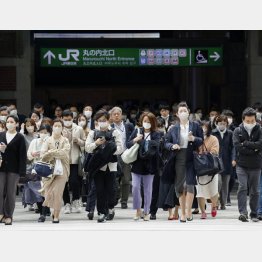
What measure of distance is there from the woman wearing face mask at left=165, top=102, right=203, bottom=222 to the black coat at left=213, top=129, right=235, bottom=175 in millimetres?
2736

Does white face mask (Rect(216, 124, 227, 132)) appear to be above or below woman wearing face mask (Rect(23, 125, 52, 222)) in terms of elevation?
above

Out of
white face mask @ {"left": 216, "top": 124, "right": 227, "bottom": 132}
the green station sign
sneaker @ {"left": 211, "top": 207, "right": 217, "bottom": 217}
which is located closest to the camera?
sneaker @ {"left": 211, "top": 207, "right": 217, "bottom": 217}

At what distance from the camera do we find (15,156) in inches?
650

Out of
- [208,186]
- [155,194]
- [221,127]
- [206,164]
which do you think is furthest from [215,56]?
[206,164]

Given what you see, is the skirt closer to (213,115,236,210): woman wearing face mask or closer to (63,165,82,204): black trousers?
(63,165,82,204): black trousers

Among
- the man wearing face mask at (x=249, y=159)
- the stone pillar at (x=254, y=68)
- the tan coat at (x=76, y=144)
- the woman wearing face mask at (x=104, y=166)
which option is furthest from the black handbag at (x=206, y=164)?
the stone pillar at (x=254, y=68)

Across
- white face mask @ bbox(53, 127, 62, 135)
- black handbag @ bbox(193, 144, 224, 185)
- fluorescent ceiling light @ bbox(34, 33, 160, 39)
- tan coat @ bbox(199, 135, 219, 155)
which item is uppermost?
fluorescent ceiling light @ bbox(34, 33, 160, 39)

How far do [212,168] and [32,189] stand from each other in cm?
316

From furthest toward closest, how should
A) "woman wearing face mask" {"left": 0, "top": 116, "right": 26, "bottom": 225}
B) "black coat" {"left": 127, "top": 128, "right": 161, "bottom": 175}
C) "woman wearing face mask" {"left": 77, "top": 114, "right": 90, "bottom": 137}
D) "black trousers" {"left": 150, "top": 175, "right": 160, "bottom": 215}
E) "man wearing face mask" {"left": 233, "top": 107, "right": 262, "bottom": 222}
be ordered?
1. "woman wearing face mask" {"left": 77, "top": 114, "right": 90, "bottom": 137}
2. "black trousers" {"left": 150, "top": 175, "right": 160, "bottom": 215}
3. "black coat" {"left": 127, "top": 128, "right": 161, "bottom": 175}
4. "man wearing face mask" {"left": 233, "top": 107, "right": 262, "bottom": 222}
5. "woman wearing face mask" {"left": 0, "top": 116, "right": 26, "bottom": 225}

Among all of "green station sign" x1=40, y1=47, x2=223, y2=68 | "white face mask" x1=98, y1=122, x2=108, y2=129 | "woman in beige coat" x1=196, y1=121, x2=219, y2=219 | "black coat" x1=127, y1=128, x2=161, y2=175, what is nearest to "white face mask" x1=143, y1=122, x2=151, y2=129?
"black coat" x1=127, y1=128, x2=161, y2=175

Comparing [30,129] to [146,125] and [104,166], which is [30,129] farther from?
[146,125]

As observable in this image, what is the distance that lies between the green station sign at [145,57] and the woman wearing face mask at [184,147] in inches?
394

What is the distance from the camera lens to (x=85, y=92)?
34.9 metres

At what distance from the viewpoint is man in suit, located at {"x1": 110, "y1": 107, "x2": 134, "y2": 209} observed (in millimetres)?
18297
